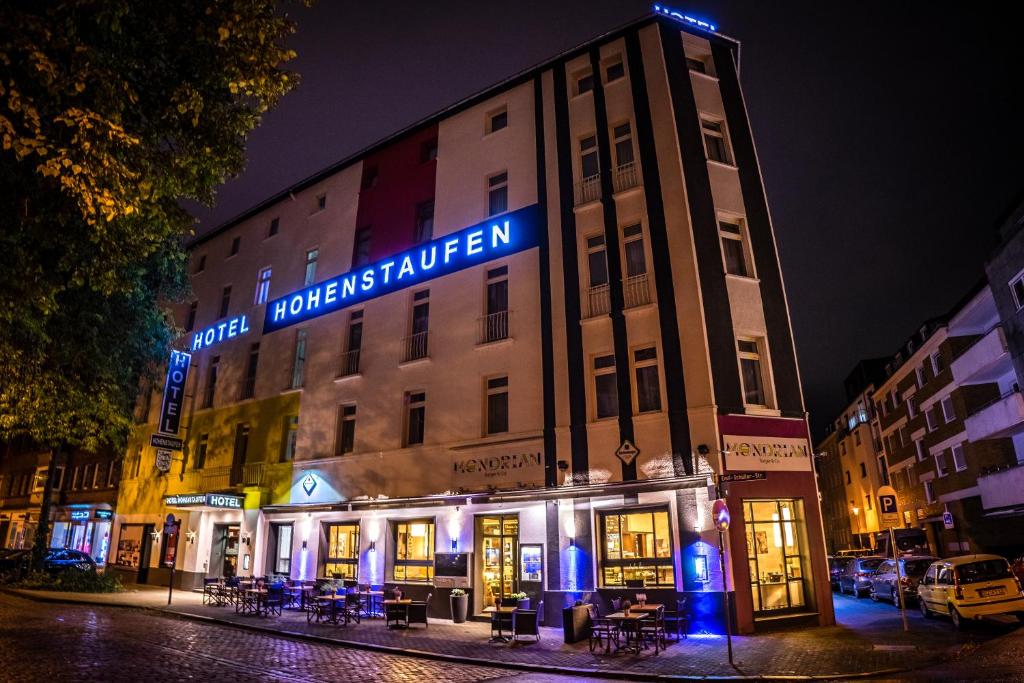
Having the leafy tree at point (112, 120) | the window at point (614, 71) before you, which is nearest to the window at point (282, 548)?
the leafy tree at point (112, 120)

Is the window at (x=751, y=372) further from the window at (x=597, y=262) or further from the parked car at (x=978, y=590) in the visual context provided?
the parked car at (x=978, y=590)

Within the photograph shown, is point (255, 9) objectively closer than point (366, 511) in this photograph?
Yes

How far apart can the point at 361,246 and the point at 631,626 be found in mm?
18647

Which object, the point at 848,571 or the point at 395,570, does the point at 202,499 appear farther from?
the point at 848,571

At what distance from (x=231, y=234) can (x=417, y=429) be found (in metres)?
18.2

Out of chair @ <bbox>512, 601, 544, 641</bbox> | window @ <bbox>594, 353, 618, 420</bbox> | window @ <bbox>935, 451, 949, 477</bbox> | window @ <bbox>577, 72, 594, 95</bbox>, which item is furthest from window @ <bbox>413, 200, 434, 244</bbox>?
window @ <bbox>935, 451, 949, 477</bbox>

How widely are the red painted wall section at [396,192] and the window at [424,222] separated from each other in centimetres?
17

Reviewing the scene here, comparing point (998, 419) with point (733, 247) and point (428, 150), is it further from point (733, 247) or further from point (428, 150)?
point (428, 150)

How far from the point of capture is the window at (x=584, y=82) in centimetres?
2066

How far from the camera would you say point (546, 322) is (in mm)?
18344

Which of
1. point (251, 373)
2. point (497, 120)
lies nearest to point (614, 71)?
point (497, 120)

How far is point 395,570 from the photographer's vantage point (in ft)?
63.8

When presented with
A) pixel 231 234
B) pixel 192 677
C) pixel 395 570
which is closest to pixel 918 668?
pixel 192 677

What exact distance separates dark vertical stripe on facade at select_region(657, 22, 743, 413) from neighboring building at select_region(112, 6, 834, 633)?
7 centimetres
